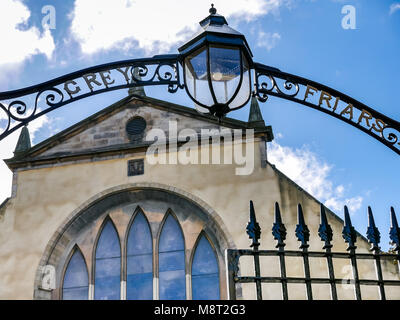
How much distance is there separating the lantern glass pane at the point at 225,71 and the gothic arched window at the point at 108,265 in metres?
9.65

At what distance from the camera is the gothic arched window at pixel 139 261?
1370 cm

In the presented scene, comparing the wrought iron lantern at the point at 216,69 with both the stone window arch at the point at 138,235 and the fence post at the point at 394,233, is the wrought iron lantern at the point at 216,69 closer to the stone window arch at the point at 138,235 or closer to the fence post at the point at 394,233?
the fence post at the point at 394,233

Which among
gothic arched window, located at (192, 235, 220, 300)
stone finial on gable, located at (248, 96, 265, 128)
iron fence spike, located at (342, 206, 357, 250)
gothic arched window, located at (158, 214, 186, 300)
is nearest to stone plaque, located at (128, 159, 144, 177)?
gothic arched window, located at (158, 214, 186, 300)

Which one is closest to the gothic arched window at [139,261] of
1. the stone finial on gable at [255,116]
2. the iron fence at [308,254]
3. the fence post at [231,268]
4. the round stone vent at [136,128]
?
the round stone vent at [136,128]

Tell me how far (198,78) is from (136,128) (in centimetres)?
1009

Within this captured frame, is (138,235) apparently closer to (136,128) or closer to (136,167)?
(136,167)

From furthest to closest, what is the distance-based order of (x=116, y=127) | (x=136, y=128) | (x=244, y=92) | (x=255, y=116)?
(x=116, y=127) → (x=136, y=128) → (x=255, y=116) → (x=244, y=92)

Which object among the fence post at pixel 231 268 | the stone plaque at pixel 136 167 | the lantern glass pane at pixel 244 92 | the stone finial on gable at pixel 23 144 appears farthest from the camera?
the stone finial on gable at pixel 23 144

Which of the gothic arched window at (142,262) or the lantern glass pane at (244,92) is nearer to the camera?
the lantern glass pane at (244,92)

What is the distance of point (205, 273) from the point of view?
13.6m

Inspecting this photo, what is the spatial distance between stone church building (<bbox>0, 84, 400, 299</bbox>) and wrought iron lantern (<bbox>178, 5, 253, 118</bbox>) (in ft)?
27.3

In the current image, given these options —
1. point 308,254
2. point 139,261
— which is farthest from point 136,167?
point 308,254

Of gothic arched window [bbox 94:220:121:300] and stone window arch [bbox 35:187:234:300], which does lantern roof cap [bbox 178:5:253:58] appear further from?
gothic arched window [bbox 94:220:121:300]

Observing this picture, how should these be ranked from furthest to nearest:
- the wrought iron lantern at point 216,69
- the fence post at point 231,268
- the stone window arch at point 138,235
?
the stone window arch at point 138,235 → the wrought iron lantern at point 216,69 → the fence post at point 231,268
